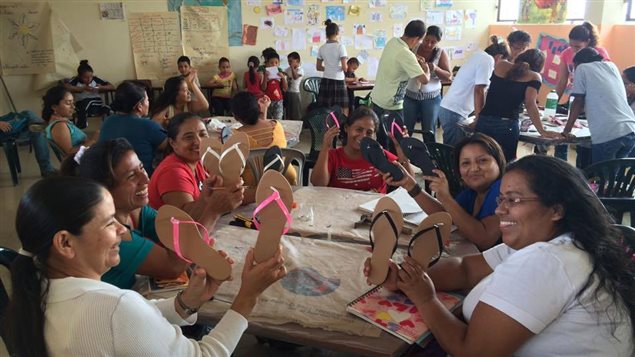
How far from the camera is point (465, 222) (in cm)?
179

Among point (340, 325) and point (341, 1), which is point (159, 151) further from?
point (341, 1)

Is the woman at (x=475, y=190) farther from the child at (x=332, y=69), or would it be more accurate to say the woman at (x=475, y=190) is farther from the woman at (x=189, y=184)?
the child at (x=332, y=69)

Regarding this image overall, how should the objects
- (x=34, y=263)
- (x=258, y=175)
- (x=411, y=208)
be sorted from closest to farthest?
(x=34, y=263), (x=411, y=208), (x=258, y=175)

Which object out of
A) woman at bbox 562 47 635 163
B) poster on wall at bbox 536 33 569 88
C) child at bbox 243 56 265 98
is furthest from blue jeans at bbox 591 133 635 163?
child at bbox 243 56 265 98

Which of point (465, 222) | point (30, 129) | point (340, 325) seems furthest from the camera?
point (30, 129)

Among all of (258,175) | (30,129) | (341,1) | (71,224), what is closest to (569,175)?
(71,224)

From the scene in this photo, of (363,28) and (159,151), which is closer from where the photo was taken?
(159,151)

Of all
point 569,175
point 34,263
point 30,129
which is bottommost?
point 30,129

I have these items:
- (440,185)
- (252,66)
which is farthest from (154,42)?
(440,185)

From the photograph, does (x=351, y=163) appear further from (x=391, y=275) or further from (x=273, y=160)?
(x=391, y=275)

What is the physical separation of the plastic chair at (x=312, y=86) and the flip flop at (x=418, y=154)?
16.9ft

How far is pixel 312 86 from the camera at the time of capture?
24.4 ft

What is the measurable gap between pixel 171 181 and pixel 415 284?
1.15m

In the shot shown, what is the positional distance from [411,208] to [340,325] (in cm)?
86
